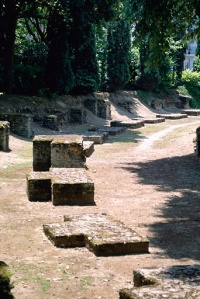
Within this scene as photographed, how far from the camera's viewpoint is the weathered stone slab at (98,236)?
6.55 meters

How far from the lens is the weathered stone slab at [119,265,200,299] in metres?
4.26

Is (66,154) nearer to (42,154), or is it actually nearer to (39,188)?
(42,154)

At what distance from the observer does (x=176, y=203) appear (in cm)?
968

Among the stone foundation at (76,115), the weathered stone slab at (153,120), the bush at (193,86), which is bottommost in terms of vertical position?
the weathered stone slab at (153,120)

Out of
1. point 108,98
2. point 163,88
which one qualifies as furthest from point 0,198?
point 163,88

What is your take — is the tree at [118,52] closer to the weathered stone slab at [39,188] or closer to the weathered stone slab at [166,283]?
the weathered stone slab at [39,188]

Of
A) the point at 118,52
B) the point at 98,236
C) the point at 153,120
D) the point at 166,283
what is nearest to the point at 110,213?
the point at 98,236

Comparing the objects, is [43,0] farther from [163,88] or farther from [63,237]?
[63,237]

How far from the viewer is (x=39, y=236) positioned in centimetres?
726

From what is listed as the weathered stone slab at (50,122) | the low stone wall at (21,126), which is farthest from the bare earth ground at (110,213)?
the weathered stone slab at (50,122)

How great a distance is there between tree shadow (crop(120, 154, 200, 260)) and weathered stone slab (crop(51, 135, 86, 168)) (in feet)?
4.78

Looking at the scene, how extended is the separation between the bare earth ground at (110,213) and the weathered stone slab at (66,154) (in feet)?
2.24

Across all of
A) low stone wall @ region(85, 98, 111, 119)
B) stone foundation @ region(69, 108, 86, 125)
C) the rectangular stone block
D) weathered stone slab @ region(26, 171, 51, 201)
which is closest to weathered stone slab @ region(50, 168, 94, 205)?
weathered stone slab @ region(26, 171, 51, 201)

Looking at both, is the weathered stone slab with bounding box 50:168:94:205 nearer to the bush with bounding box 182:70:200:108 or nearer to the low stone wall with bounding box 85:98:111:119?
the low stone wall with bounding box 85:98:111:119
